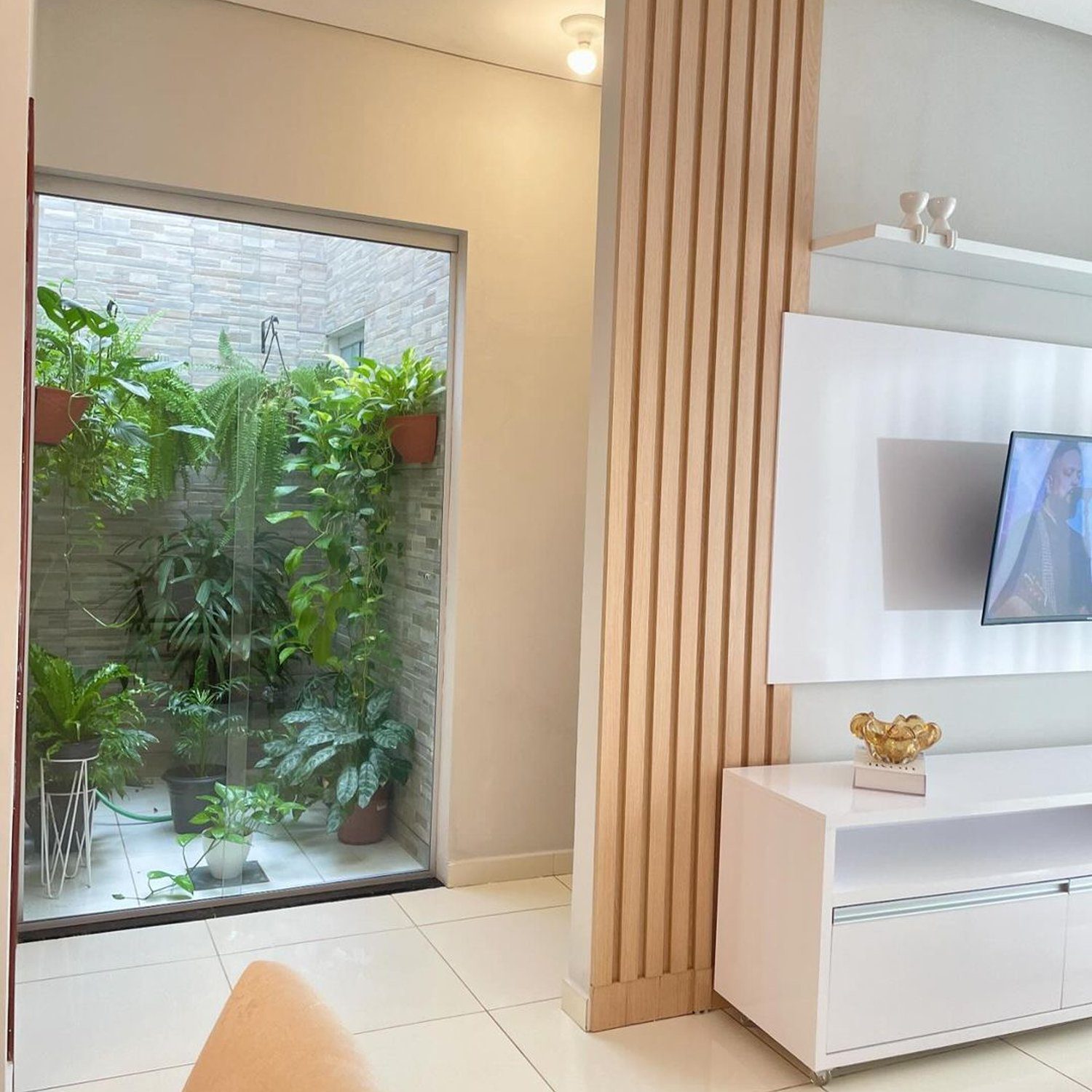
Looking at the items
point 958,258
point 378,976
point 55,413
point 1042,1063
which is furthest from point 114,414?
point 1042,1063

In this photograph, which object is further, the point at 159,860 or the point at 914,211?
the point at 159,860

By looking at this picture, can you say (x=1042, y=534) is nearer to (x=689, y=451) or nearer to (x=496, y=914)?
(x=689, y=451)

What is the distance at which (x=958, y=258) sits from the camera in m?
3.02

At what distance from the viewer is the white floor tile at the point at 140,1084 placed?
250 cm

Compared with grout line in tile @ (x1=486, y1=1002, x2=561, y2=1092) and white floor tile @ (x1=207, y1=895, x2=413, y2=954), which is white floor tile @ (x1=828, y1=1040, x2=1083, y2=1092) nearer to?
grout line in tile @ (x1=486, y1=1002, x2=561, y2=1092)

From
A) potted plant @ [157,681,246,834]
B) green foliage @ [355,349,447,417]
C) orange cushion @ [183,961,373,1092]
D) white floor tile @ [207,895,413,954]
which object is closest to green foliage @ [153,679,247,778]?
potted plant @ [157,681,246,834]

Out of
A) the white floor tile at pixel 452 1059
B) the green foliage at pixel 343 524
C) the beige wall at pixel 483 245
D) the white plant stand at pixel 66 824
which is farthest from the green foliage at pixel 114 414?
the white floor tile at pixel 452 1059

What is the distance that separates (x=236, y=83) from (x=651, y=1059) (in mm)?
3044

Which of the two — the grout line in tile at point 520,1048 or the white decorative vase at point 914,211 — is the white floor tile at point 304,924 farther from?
the white decorative vase at point 914,211

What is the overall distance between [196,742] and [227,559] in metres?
0.61

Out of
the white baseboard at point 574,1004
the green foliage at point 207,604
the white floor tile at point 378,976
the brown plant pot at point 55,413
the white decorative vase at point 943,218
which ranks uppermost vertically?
the white decorative vase at point 943,218

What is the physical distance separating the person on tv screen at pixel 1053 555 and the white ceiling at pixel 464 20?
191 centimetres

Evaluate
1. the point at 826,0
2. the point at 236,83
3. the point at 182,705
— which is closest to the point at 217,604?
the point at 182,705

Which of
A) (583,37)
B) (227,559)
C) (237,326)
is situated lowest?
(227,559)
